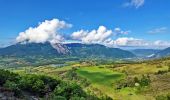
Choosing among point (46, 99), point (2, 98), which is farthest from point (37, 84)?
point (2, 98)

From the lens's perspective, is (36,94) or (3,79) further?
(36,94)

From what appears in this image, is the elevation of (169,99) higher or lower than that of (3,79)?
lower

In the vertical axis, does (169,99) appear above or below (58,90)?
below

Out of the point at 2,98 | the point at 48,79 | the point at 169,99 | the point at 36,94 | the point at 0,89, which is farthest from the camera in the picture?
the point at 169,99

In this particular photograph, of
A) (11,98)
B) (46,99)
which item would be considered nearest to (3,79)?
(46,99)

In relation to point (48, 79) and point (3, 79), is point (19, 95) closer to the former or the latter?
point (3, 79)

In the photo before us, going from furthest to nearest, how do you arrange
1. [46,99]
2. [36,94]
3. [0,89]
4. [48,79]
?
[48,79], [36,94], [46,99], [0,89]

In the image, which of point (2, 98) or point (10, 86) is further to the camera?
point (10, 86)

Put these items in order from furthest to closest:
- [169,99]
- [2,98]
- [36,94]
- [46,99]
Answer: [169,99] < [36,94] < [46,99] < [2,98]

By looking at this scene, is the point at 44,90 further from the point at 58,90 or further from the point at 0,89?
the point at 0,89
